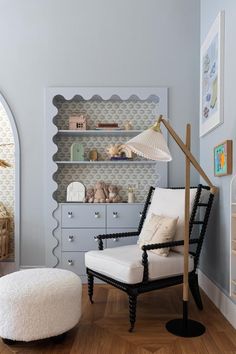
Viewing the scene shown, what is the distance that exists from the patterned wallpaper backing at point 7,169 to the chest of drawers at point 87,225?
0.80 m

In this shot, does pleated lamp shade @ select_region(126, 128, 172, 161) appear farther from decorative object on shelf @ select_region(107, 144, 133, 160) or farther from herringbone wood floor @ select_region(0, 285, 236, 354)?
decorative object on shelf @ select_region(107, 144, 133, 160)

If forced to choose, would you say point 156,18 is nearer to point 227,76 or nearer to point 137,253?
point 227,76

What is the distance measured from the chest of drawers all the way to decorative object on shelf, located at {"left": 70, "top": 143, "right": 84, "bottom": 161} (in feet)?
1.67

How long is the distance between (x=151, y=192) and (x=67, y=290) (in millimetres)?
1622

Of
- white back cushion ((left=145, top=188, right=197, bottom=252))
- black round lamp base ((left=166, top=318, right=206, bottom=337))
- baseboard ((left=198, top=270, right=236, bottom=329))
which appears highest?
white back cushion ((left=145, top=188, right=197, bottom=252))

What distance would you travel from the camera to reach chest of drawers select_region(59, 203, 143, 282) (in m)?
3.73

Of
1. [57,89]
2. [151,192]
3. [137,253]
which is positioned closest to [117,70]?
[57,89]

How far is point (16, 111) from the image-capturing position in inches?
154

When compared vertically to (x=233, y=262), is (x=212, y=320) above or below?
below

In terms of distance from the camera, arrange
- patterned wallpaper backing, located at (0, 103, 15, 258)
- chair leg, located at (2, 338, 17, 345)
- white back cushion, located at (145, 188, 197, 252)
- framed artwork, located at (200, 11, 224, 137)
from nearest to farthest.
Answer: chair leg, located at (2, 338, 17, 345) < framed artwork, located at (200, 11, 224, 137) < white back cushion, located at (145, 188, 197, 252) < patterned wallpaper backing, located at (0, 103, 15, 258)

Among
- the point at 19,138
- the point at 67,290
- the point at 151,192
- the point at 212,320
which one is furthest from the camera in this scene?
the point at 19,138

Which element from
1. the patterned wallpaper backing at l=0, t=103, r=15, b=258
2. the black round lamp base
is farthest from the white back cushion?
the patterned wallpaper backing at l=0, t=103, r=15, b=258

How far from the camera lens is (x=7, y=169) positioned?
13.6 ft

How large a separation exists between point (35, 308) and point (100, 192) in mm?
1845
